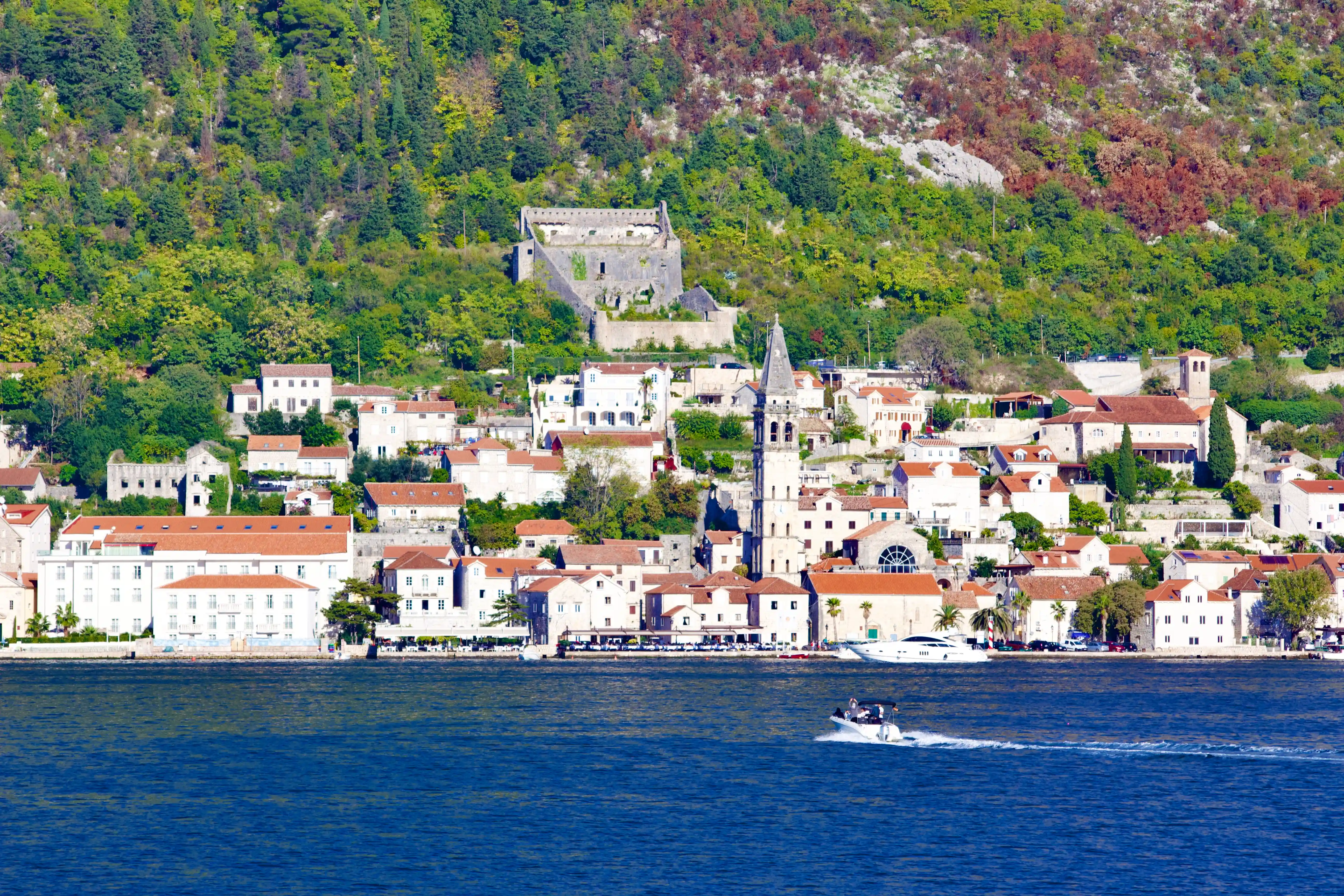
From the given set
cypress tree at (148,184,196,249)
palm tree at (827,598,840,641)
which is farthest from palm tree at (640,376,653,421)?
cypress tree at (148,184,196,249)

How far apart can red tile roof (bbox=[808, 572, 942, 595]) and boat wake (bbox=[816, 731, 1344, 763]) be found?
28.3 m

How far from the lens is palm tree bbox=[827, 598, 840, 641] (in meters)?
86.3

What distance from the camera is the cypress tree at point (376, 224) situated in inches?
4840

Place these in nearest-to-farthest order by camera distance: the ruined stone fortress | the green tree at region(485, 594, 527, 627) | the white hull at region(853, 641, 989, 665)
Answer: the white hull at region(853, 641, 989, 665), the green tree at region(485, 594, 527, 627), the ruined stone fortress

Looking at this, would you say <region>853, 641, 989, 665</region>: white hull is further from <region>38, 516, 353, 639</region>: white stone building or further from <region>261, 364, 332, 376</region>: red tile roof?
<region>261, 364, 332, 376</region>: red tile roof

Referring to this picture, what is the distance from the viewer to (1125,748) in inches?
2208

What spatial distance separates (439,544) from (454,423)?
11185 millimetres

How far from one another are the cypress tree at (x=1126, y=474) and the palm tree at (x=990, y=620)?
12692mm

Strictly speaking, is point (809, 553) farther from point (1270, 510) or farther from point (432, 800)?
point (432, 800)

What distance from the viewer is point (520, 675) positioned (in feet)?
249

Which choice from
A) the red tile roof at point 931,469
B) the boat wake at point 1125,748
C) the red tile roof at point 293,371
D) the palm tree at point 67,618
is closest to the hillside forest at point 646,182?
the red tile roof at point 293,371

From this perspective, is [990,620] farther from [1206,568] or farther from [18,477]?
[18,477]

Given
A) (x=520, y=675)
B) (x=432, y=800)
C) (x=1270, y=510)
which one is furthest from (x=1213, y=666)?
(x=432, y=800)

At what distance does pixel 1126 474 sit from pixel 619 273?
33577 mm
